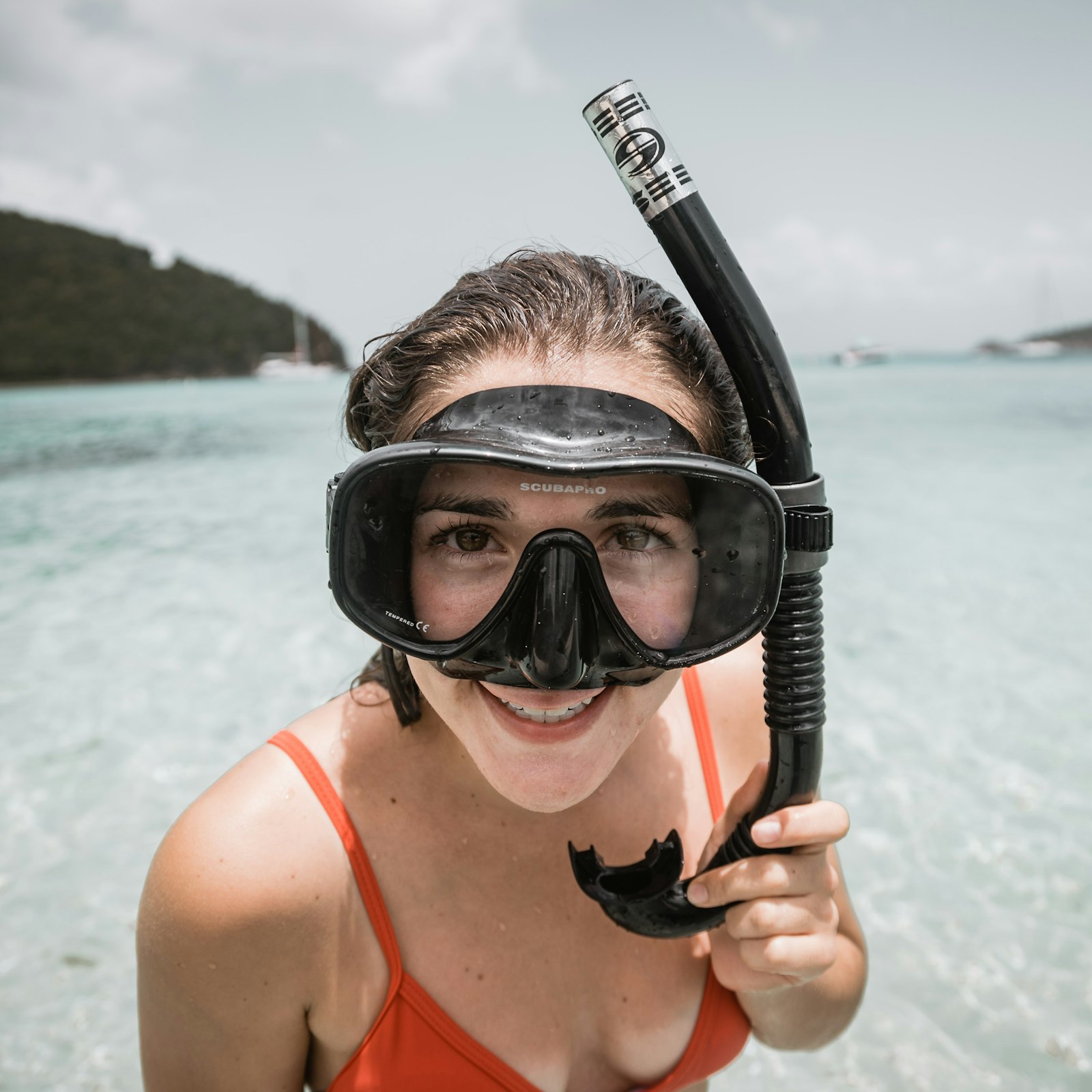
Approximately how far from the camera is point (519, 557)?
118cm

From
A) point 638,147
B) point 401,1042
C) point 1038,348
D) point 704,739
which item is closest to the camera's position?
point 638,147

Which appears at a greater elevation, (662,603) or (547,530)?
(547,530)

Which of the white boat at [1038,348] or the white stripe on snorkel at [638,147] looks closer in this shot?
the white stripe on snorkel at [638,147]

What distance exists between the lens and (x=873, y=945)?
9.54ft

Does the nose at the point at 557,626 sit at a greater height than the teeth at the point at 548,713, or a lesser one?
greater

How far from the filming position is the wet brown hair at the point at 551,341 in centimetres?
128

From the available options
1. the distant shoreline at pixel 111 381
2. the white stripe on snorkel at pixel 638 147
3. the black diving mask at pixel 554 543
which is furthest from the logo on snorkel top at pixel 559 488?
the distant shoreline at pixel 111 381

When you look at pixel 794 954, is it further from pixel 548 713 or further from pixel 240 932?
pixel 240 932

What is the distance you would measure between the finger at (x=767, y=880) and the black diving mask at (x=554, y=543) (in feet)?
1.16

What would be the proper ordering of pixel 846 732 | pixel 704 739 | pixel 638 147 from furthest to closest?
pixel 846 732 < pixel 704 739 < pixel 638 147

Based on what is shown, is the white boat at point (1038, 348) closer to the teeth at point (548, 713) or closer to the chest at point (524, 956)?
the chest at point (524, 956)

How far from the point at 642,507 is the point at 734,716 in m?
0.80

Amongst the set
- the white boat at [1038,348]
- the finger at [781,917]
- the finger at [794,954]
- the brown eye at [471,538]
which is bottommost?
the finger at [794,954]

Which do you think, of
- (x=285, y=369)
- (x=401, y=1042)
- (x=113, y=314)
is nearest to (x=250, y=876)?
(x=401, y=1042)
